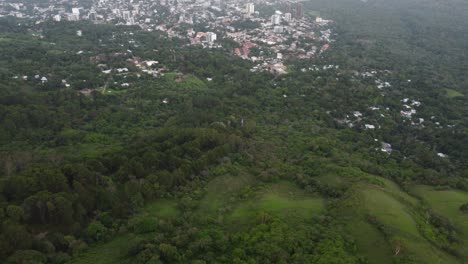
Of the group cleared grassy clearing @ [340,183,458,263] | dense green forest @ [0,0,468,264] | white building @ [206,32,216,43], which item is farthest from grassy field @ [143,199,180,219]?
white building @ [206,32,216,43]

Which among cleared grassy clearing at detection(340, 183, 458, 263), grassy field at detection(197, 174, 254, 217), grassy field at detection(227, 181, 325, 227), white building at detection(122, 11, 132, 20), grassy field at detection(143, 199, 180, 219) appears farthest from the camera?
white building at detection(122, 11, 132, 20)

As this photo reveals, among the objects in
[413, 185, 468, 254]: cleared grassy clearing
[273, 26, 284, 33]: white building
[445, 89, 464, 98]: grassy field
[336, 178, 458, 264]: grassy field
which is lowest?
[413, 185, 468, 254]: cleared grassy clearing

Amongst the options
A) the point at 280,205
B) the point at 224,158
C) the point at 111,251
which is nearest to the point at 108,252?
the point at 111,251

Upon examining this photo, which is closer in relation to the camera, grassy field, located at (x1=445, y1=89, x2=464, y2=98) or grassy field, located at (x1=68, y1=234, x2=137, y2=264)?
grassy field, located at (x1=68, y1=234, x2=137, y2=264)

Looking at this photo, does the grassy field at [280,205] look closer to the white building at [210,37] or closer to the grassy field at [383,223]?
the grassy field at [383,223]

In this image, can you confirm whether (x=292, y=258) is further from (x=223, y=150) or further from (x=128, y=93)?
(x=128, y=93)

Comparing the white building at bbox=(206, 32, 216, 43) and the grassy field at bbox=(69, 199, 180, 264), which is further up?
the grassy field at bbox=(69, 199, 180, 264)

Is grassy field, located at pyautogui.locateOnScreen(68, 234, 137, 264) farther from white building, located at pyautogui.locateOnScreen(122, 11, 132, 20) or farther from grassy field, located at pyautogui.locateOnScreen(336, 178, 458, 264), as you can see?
white building, located at pyautogui.locateOnScreen(122, 11, 132, 20)

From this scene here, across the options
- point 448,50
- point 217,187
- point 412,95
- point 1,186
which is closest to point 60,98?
point 1,186

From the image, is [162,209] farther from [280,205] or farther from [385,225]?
[385,225]
